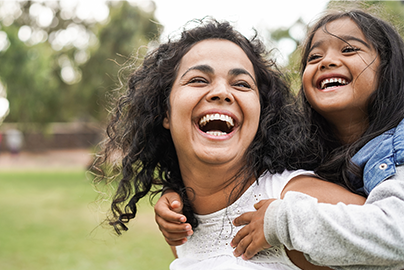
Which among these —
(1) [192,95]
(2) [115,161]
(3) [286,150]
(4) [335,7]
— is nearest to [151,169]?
(2) [115,161]

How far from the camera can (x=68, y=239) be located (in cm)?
755

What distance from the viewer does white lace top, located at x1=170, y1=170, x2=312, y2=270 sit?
183cm

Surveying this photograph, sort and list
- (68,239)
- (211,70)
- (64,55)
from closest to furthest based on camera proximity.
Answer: (211,70)
(68,239)
(64,55)

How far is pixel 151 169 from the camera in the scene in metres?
2.58

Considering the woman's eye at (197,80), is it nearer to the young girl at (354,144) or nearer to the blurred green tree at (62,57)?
the young girl at (354,144)

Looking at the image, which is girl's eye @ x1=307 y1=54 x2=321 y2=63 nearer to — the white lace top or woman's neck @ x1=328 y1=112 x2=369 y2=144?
woman's neck @ x1=328 y1=112 x2=369 y2=144

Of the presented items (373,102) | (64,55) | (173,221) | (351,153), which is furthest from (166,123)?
(64,55)

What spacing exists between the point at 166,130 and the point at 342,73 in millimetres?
1104

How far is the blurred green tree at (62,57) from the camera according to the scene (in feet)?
48.9

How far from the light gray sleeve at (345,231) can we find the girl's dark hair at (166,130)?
1.85 ft

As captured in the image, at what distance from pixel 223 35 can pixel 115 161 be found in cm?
111

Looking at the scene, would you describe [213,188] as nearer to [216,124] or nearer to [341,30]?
[216,124]

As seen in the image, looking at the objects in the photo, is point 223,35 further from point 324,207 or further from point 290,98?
point 324,207

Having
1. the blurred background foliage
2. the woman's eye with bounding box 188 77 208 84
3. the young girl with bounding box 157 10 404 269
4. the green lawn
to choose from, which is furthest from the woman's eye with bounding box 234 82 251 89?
the blurred background foliage
